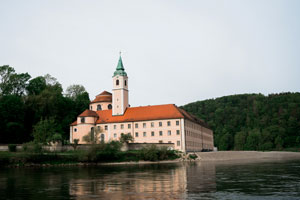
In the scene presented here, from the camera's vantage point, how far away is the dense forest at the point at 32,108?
65.3 metres

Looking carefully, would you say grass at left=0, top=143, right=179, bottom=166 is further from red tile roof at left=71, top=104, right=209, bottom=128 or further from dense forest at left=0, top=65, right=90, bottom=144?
red tile roof at left=71, top=104, right=209, bottom=128

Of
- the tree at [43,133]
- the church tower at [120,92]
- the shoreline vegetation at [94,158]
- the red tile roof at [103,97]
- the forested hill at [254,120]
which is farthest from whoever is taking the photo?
the forested hill at [254,120]

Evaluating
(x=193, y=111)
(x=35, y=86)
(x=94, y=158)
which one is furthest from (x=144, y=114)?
(x=193, y=111)

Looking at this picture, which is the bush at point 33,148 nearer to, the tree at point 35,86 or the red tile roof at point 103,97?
the tree at point 35,86

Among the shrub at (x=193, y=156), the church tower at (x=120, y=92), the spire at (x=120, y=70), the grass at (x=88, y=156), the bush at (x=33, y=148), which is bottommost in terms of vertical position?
the shrub at (x=193, y=156)

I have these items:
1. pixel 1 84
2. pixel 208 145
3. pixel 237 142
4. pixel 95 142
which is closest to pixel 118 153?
pixel 95 142

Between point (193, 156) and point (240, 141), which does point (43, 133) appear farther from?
point (240, 141)

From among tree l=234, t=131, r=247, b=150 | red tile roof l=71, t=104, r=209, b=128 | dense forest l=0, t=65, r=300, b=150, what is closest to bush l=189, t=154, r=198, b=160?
red tile roof l=71, t=104, r=209, b=128

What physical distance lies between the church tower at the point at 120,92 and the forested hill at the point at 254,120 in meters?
62.2

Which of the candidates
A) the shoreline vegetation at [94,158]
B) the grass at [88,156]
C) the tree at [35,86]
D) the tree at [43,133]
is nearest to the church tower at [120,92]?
the tree at [35,86]

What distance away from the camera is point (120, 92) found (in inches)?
3076

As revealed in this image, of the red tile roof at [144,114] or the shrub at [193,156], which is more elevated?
the red tile roof at [144,114]

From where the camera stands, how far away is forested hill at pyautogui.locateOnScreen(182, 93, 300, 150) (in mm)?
118875

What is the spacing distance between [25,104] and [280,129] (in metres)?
91.2
